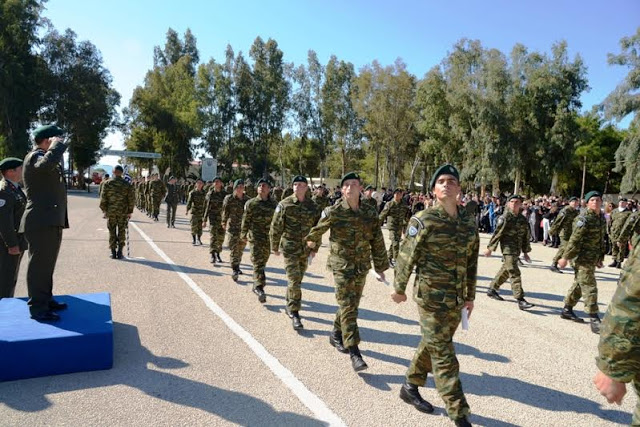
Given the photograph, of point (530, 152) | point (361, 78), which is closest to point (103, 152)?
point (361, 78)

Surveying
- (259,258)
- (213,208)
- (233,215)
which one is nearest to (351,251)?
(259,258)

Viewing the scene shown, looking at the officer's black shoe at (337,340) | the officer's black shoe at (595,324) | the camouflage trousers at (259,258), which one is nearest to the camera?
the officer's black shoe at (337,340)

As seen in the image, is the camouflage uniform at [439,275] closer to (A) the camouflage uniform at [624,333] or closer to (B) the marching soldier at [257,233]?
(A) the camouflage uniform at [624,333]

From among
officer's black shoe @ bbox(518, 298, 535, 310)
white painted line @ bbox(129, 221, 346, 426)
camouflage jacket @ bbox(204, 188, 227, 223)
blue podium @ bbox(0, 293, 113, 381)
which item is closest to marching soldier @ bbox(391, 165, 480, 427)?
white painted line @ bbox(129, 221, 346, 426)

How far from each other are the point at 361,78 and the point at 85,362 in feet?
140

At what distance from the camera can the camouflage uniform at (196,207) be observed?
13.4m

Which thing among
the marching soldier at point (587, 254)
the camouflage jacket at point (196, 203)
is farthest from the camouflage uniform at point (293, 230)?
the camouflage jacket at point (196, 203)

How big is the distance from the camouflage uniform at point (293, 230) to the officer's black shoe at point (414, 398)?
2.50m

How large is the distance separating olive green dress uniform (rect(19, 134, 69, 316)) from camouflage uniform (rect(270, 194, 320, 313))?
2718 millimetres

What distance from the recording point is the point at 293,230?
6258mm

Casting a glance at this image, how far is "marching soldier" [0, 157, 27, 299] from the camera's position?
5340 millimetres

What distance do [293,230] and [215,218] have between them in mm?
5493

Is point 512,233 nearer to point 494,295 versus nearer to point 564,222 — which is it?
point 494,295

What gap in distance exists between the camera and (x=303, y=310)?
6.89 m
